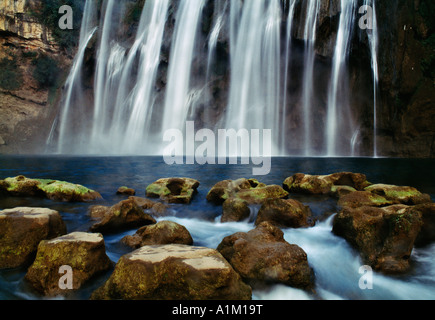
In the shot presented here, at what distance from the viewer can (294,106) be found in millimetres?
24938

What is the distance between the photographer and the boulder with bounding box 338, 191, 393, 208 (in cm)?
558

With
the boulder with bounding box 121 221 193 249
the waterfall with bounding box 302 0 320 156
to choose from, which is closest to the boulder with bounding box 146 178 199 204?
the boulder with bounding box 121 221 193 249

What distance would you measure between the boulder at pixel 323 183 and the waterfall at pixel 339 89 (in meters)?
16.9

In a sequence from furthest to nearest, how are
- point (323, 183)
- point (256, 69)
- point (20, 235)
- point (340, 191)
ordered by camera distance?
point (256, 69) < point (323, 183) < point (340, 191) < point (20, 235)

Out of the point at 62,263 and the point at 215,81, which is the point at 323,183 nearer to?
the point at 62,263

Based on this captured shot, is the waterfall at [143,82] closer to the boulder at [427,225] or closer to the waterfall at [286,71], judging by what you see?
the waterfall at [286,71]

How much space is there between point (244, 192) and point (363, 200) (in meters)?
2.58

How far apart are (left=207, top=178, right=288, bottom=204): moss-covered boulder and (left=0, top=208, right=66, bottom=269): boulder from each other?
398cm

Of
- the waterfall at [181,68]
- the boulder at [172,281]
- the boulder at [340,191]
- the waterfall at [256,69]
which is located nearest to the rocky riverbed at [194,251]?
the boulder at [172,281]

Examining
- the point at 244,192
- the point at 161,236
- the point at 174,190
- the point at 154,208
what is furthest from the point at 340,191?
the point at 161,236

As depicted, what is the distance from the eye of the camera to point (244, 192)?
663 centimetres

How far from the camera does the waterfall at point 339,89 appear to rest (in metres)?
21.0

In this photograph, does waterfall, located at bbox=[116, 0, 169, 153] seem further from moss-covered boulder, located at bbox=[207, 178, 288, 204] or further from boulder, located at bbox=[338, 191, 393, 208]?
boulder, located at bbox=[338, 191, 393, 208]
